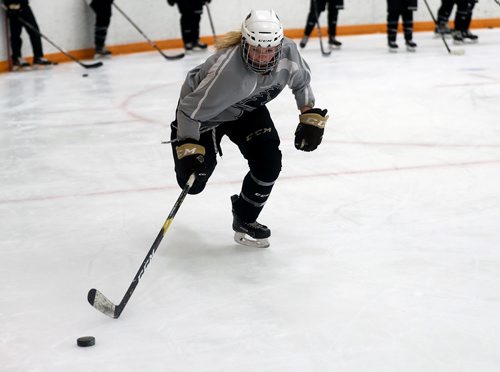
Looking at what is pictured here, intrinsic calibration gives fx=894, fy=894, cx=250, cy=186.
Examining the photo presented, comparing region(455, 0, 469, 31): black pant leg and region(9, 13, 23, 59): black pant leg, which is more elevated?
region(9, 13, 23, 59): black pant leg

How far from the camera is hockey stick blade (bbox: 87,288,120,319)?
7.07ft

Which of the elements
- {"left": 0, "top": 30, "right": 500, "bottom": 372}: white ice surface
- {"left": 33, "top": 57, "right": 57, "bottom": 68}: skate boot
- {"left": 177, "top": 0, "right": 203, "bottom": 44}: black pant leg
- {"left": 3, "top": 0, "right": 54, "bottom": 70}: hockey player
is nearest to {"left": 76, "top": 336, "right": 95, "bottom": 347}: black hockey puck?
{"left": 0, "top": 30, "right": 500, "bottom": 372}: white ice surface

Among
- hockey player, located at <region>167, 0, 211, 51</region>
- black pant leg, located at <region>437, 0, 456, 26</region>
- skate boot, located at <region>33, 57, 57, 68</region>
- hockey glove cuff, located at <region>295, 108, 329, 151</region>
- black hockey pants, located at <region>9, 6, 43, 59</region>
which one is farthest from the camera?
black pant leg, located at <region>437, 0, 456, 26</region>

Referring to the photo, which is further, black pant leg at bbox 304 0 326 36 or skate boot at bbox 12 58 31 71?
black pant leg at bbox 304 0 326 36

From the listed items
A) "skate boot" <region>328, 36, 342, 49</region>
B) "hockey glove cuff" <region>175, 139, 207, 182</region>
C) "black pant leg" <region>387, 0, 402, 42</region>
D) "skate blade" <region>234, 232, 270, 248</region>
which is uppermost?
"hockey glove cuff" <region>175, 139, 207, 182</region>

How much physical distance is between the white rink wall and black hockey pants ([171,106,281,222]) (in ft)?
18.1

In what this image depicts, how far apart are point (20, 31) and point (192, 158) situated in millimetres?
5599

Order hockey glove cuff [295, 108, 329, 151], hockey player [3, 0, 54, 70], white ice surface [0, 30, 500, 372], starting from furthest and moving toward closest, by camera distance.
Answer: hockey player [3, 0, 54, 70] → hockey glove cuff [295, 108, 329, 151] → white ice surface [0, 30, 500, 372]

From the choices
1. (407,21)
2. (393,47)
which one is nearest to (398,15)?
(407,21)

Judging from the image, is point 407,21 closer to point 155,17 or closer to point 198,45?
point 198,45

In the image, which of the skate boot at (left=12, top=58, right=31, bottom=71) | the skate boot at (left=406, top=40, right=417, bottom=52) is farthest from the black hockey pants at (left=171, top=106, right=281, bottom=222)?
the skate boot at (left=406, top=40, right=417, bottom=52)

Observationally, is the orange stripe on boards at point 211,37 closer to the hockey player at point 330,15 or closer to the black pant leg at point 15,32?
the black pant leg at point 15,32

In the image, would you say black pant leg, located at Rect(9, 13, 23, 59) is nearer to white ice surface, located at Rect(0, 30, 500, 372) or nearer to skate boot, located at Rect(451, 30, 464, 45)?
white ice surface, located at Rect(0, 30, 500, 372)

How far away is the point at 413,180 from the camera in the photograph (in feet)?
11.7
